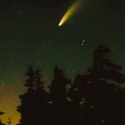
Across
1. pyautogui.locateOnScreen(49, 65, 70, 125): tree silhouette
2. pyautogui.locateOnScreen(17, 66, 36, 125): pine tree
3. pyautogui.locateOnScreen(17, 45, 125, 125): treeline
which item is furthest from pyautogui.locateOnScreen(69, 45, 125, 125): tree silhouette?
pyautogui.locateOnScreen(17, 66, 36, 125): pine tree

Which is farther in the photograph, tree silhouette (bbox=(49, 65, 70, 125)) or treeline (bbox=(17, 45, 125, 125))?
tree silhouette (bbox=(49, 65, 70, 125))

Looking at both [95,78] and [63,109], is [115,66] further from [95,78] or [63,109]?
[63,109]

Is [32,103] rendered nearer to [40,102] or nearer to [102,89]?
[40,102]

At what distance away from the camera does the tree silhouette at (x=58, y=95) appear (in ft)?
116

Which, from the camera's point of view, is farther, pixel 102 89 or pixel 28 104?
pixel 28 104

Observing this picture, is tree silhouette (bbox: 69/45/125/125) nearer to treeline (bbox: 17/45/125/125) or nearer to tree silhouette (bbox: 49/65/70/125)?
treeline (bbox: 17/45/125/125)

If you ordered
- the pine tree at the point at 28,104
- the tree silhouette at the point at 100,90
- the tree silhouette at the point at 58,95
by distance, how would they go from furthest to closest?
the pine tree at the point at 28,104, the tree silhouette at the point at 58,95, the tree silhouette at the point at 100,90

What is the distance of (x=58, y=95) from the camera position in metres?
36.3

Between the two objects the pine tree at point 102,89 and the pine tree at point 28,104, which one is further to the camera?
the pine tree at point 28,104

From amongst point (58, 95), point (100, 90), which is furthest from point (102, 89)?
point (58, 95)

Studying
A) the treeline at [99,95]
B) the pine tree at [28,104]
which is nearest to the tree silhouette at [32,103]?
the pine tree at [28,104]

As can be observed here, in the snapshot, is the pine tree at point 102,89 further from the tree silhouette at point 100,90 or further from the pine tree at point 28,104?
the pine tree at point 28,104

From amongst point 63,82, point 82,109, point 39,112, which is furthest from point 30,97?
point 82,109

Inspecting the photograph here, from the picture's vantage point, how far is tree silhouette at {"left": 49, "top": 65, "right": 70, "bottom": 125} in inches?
1389
